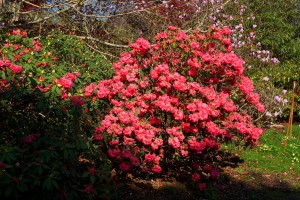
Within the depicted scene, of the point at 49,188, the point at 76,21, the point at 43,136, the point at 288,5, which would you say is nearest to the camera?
the point at 49,188

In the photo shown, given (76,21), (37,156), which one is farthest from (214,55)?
(76,21)

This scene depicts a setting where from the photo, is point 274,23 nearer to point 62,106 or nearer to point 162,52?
point 162,52

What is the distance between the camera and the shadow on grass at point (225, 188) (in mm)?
4676

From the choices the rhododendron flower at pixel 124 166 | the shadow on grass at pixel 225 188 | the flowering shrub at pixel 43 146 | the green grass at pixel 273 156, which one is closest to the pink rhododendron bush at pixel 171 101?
the rhododendron flower at pixel 124 166

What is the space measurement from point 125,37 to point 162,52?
5.09 metres

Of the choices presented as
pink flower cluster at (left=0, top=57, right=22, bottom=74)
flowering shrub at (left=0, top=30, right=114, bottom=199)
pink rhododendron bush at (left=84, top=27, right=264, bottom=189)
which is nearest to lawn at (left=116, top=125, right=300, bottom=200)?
pink rhododendron bush at (left=84, top=27, right=264, bottom=189)

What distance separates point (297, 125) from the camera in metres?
9.31

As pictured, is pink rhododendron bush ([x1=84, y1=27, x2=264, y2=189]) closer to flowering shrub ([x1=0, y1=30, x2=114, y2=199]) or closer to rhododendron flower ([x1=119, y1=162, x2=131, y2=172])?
rhododendron flower ([x1=119, y1=162, x2=131, y2=172])

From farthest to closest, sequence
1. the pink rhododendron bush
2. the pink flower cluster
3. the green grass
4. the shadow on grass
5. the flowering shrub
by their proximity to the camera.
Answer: the green grass, the shadow on grass, the pink rhododendron bush, the pink flower cluster, the flowering shrub

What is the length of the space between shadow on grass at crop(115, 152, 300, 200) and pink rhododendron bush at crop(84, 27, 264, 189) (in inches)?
7.3

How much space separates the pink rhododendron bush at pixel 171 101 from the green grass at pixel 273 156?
982 mm

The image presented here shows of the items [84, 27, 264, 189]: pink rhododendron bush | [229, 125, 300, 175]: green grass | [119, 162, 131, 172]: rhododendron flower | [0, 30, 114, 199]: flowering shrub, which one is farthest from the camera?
[229, 125, 300, 175]: green grass

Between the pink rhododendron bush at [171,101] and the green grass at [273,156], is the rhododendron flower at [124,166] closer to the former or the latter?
the pink rhododendron bush at [171,101]

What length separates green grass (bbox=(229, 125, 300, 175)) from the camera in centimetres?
594
